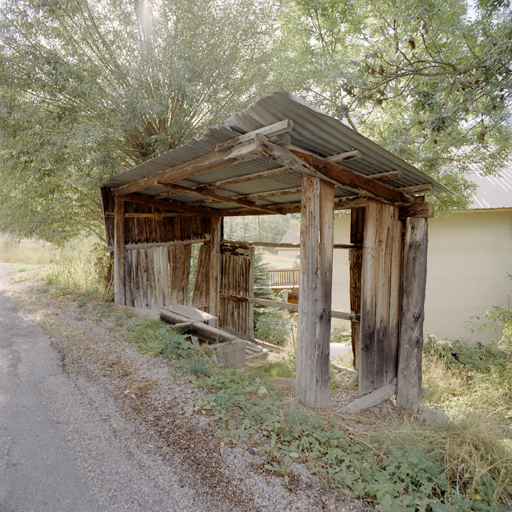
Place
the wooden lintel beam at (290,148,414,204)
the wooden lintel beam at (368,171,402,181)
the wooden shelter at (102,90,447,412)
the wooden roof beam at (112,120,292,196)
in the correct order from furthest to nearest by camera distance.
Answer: the wooden lintel beam at (368,171,402,181) < the wooden lintel beam at (290,148,414,204) < the wooden shelter at (102,90,447,412) < the wooden roof beam at (112,120,292,196)

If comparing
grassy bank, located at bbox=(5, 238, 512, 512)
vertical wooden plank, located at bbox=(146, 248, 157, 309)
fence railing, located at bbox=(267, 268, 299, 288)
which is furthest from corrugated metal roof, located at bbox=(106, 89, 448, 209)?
fence railing, located at bbox=(267, 268, 299, 288)

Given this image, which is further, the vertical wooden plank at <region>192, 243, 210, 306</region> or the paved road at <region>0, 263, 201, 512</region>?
the vertical wooden plank at <region>192, 243, 210, 306</region>

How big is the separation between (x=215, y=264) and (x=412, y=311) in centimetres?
485

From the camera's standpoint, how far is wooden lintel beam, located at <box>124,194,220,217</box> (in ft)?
20.3

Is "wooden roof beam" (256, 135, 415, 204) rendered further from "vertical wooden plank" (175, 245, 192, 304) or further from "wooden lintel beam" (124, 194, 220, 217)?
"vertical wooden plank" (175, 245, 192, 304)

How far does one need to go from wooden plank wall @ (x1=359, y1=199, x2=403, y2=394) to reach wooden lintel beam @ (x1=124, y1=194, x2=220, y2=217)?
419 centimetres

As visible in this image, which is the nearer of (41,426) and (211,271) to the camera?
(41,426)

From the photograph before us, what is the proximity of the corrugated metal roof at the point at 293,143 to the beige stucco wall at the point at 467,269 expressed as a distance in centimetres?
562

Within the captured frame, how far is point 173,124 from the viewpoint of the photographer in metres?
6.67

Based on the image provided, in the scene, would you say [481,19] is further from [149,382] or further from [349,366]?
[149,382]

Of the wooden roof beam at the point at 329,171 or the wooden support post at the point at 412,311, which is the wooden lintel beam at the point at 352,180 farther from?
the wooden support post at the point at 412,311

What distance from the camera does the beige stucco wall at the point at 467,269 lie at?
8.85 metres

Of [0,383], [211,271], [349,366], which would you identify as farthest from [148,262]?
[349,366]

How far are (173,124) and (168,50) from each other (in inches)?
51.9
